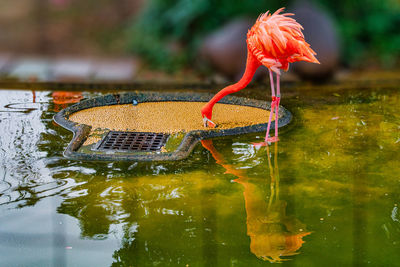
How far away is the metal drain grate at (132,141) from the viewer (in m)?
4.70

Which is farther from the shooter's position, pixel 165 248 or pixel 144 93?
pixel 144 93

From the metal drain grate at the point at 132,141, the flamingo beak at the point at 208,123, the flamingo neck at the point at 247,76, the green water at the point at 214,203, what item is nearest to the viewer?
the green water at the point at 214,203

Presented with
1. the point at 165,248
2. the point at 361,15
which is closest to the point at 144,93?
the point at 165,248

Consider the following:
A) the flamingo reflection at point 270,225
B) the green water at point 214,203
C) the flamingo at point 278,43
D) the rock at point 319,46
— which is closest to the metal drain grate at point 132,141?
the green water at point 214,203

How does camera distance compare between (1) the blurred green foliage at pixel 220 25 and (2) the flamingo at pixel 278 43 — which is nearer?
(2) the flamingo at pixel 278 43

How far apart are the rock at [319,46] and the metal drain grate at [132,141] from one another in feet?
11.8

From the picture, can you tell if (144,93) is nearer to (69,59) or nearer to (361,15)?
(69,59)

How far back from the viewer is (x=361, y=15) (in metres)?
9.35

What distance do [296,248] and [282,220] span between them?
0.35m

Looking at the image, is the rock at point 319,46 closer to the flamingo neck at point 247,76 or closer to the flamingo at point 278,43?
the flamingo neck at point 247,76

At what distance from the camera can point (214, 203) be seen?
367 centimetres

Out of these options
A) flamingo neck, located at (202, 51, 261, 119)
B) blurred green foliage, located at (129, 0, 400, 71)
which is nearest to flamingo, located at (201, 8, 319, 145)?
flamingo neck, located at (202, 51, 261, 119)

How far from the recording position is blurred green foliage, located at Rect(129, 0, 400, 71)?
28.6 ft

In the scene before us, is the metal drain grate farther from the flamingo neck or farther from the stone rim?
the flamingo neck
